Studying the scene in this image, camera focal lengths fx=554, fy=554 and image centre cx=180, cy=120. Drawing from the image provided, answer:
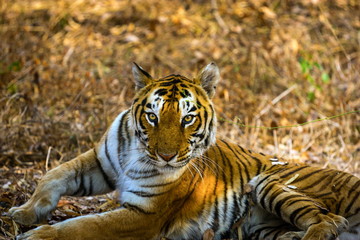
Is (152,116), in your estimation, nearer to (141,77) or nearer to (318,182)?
(141,77)

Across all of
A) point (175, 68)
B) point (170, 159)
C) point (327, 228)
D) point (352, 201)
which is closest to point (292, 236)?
point (327, 228)

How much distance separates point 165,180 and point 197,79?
75 cm

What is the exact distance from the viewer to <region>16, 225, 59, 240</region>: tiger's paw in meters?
3.25

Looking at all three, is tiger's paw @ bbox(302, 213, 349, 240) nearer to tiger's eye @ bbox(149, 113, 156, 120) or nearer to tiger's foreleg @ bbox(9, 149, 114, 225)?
tiger's eye @ bbox(149, 113, 156, 120)

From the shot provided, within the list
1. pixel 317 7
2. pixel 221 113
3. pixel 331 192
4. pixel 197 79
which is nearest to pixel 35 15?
pixel 221 113

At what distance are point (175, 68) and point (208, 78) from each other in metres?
4.40

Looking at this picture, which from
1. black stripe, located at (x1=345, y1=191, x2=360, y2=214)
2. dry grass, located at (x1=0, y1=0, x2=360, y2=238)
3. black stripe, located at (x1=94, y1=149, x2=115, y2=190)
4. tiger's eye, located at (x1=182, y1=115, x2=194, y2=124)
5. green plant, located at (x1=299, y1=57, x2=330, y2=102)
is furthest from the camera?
green plant, located at (x1=299, y1=57, x2=330, y2=102)

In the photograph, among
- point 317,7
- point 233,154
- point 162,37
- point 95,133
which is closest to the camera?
point 233,154

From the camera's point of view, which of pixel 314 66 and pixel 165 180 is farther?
pixel 314 66

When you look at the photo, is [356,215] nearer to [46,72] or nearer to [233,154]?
[233,154]

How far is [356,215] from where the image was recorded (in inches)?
146

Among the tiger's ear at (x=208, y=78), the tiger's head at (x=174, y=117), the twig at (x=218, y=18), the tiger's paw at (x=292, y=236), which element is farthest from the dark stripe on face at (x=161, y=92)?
the twig at (x=218, y=18)

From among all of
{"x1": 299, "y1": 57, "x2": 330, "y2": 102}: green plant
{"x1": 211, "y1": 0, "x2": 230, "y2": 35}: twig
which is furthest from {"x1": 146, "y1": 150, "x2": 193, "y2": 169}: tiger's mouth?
{"x1": 211, "y1": 0, "x2": 230, "y2": 35}: twig

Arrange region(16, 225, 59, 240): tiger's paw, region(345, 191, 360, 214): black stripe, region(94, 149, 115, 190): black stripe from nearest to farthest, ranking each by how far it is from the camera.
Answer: region(16, 225, 59, 240): tiger's paw
region(345, 191, 360, 214): black stripe
region(94, 149, 115, 190): black stripe
